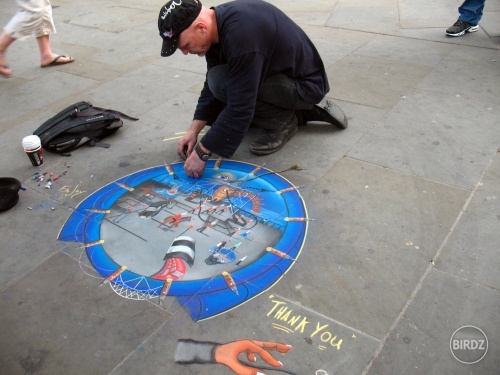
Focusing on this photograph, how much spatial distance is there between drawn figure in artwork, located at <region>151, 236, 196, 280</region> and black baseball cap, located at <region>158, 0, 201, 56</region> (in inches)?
47.8

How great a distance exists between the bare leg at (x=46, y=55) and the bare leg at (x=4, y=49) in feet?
1.13

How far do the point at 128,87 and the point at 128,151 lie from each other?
4.81 feet

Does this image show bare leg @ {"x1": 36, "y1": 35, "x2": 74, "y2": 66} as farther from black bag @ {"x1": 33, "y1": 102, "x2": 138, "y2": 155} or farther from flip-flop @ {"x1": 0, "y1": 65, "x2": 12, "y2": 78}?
black bag @ {"x1": 33, "y1": 102, "x2": 138, "y2": 155}

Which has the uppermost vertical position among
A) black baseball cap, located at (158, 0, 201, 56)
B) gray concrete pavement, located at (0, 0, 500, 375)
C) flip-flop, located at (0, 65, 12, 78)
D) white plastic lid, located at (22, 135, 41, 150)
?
black baseball cap, located at (158, 0, 201, 56)

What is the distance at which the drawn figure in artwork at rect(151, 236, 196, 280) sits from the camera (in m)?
2.42

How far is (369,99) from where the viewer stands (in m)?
4.23

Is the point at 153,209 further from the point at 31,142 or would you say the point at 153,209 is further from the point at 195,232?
the point at 31,142

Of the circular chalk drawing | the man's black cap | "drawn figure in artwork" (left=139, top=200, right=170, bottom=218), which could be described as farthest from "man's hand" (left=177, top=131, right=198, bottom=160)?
the man's black cap

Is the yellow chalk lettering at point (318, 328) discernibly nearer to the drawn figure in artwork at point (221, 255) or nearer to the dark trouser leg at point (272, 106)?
the drawn figure in artwork at point (221, 255)

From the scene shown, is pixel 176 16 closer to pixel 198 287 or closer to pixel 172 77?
pixel 198 287

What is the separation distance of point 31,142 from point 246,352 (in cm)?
239

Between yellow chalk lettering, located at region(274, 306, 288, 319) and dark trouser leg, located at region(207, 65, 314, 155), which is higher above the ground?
dark trouser leg, located at region(207, 65, 314, 155)

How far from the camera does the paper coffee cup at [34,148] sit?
333 centimetres

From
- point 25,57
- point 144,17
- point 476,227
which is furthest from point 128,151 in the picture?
point 144,17
